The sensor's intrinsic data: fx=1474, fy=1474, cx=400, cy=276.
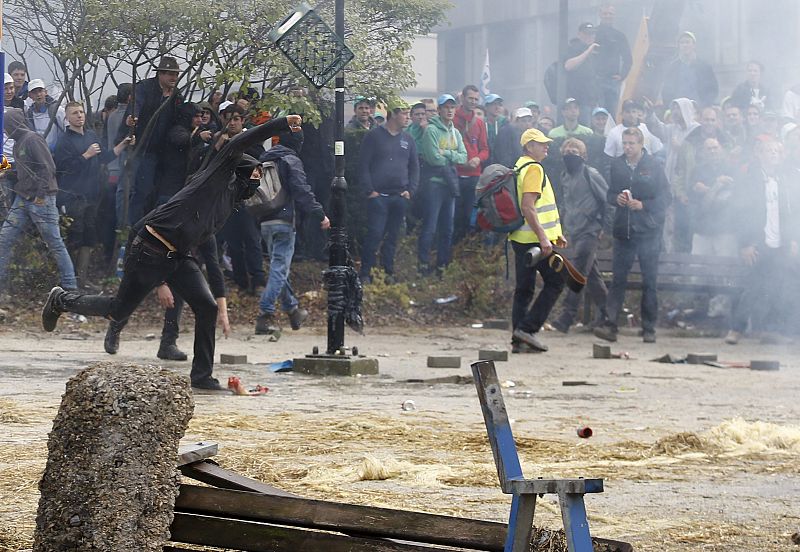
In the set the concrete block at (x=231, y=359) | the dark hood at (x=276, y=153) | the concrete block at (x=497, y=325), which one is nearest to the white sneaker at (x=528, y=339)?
the concrete block at (x=497, y=325)

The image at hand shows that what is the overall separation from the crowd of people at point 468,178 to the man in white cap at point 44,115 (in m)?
0.02

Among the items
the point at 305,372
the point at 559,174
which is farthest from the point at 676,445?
the point at 559,174

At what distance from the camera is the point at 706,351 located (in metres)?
15.9

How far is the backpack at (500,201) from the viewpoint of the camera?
14.2 metres

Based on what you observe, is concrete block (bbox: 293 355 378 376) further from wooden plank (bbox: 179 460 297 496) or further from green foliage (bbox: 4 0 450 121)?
wooden plank (bbox: 179 460 297 496)

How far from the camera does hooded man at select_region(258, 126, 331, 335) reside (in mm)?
14055

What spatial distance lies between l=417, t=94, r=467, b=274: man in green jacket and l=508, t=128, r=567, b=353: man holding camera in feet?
9.86

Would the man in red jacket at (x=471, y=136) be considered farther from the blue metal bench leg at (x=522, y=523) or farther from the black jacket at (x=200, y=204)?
the blue metal bench leg at (x=522, y=523)

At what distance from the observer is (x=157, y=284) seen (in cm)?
1005

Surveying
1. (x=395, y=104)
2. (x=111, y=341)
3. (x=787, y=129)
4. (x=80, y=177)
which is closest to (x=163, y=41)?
(x=80, y=177)

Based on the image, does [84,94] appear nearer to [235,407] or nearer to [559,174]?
[559,174]

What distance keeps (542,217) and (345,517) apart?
32.9ft

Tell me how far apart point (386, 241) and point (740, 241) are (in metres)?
4.19

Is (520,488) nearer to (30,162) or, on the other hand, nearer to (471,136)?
(30,162)
